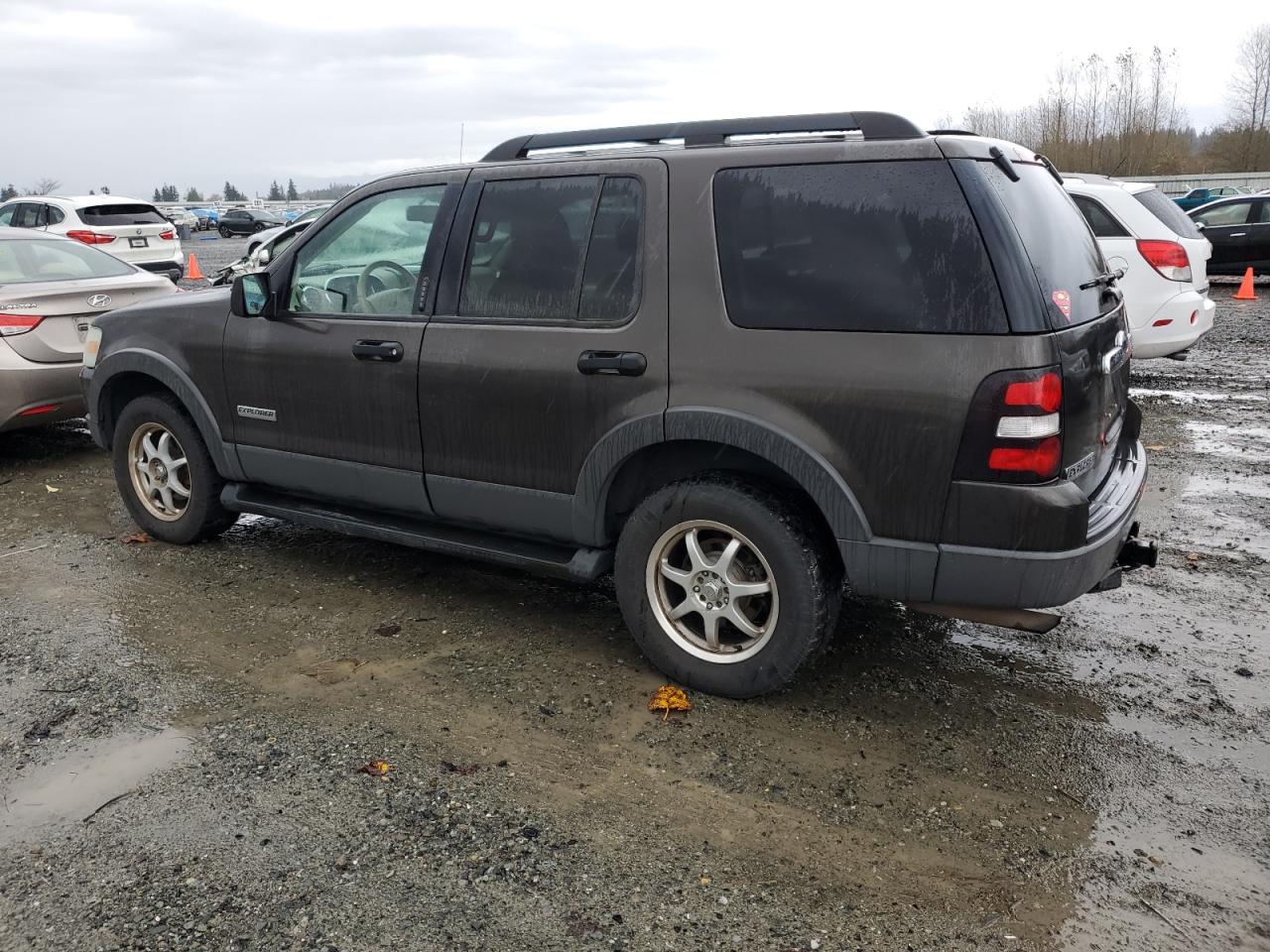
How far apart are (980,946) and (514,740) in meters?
1.62

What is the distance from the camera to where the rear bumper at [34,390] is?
22.6 feet

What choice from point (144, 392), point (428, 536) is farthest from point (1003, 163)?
point (144, 392)

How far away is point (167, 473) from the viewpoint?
545 cm

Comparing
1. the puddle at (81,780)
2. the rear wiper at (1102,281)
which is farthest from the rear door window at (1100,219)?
the puddle at (81,780)

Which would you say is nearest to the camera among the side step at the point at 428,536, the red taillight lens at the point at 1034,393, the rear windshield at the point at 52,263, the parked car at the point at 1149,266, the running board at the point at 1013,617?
the red taillight lens at the point at 1034,393

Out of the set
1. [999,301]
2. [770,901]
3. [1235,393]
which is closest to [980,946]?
[770,901]

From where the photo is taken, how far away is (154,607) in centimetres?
476

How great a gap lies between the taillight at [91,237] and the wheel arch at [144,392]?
1336 cm

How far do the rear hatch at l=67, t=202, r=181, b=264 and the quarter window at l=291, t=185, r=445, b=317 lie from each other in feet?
48.4

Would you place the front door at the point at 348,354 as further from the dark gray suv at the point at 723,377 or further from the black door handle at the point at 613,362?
the black door handle at the point at 613,362

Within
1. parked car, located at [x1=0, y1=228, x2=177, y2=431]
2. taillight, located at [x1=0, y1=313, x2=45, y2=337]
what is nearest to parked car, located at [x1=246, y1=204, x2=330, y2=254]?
parked car, located at [x1=0, y1=228, x2=177, y2=431]

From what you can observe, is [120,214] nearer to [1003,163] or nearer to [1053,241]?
[1003,163]

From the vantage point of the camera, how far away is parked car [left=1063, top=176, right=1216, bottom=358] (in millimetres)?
8703

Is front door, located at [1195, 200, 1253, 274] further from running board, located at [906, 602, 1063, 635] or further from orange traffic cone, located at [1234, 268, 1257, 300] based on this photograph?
running board, located at [906, 602, 1063, 635]
